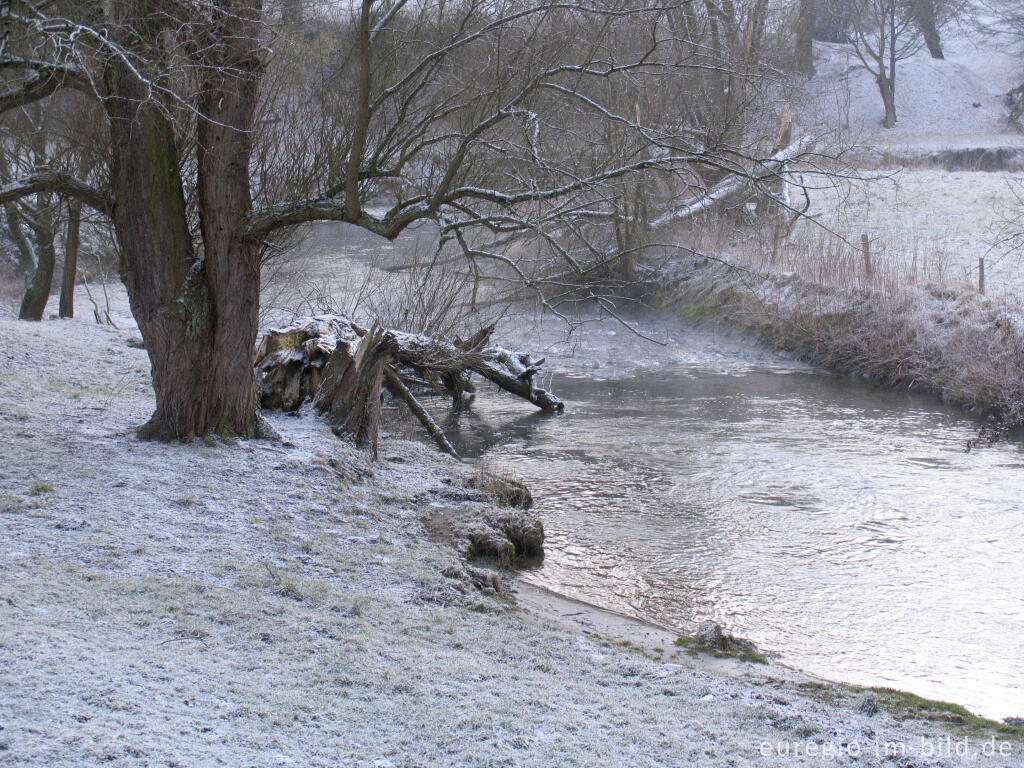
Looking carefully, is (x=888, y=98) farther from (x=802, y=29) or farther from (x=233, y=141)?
(x=233, y=141)

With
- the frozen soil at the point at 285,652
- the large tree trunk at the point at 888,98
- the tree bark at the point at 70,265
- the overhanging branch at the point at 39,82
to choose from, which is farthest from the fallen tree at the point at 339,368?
the large tree trunk at the point at 888,98

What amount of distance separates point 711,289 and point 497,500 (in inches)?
560

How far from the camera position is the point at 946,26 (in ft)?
174

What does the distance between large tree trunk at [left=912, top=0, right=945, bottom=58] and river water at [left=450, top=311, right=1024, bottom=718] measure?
33.3m

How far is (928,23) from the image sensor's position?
4575 cm

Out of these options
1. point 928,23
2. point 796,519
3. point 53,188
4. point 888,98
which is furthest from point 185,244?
point 928,23

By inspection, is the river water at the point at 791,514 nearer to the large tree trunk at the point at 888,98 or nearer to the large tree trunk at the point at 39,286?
the large tree trunk at the point at 39,286

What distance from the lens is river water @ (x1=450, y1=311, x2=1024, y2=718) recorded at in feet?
23.1

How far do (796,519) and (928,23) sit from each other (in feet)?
143

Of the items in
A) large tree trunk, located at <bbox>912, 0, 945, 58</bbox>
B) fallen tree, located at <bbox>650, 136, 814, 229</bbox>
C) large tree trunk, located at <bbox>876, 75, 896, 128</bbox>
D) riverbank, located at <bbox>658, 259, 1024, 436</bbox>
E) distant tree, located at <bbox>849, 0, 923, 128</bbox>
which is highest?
large tree trunk, located at <bbox>912, 0, 945, 58</bbox>

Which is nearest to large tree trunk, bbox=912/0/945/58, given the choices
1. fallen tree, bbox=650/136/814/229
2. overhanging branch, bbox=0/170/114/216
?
fallen tree, bbox=650/136/814/229

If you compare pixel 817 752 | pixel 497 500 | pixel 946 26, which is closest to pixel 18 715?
pixel 817 752

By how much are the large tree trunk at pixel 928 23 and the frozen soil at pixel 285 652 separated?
44.2 metres

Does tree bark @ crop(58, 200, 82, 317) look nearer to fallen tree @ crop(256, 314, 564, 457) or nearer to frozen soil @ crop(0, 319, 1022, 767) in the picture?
fallen tree @ crop(256, 314, 564, 457)
